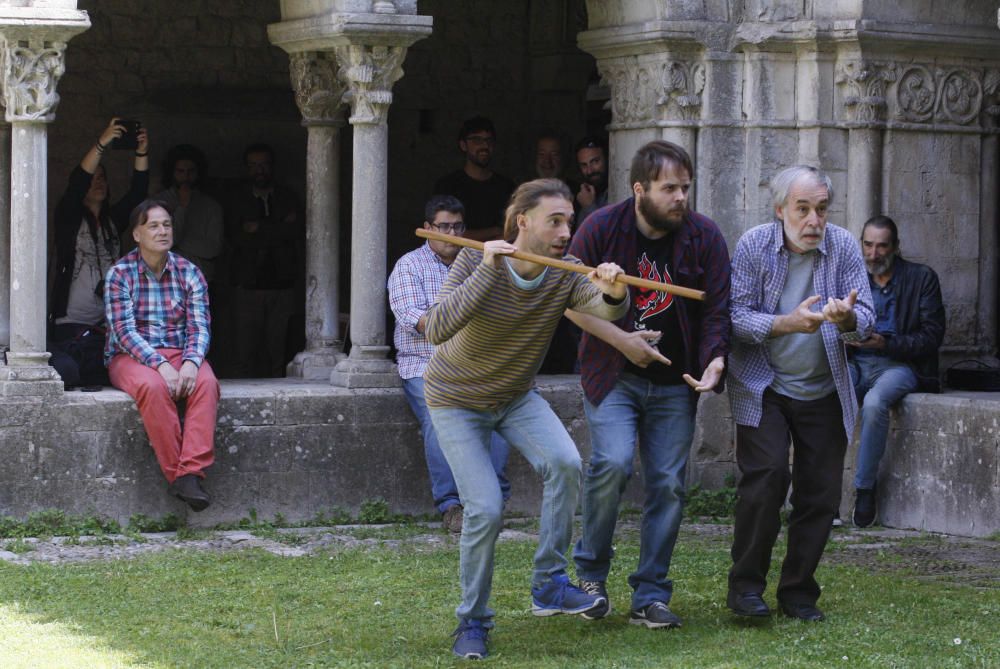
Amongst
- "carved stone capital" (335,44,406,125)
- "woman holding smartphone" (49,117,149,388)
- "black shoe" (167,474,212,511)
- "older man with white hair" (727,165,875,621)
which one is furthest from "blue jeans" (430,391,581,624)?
"woman holding smartphone" (49,117,149,388)

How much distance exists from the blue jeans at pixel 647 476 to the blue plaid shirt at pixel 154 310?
288 centimetres

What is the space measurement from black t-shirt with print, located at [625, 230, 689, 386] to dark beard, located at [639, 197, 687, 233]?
66 millimetres

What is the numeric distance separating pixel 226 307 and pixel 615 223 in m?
6.07

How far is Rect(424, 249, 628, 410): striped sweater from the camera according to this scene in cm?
618

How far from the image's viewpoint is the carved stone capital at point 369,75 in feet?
30.9

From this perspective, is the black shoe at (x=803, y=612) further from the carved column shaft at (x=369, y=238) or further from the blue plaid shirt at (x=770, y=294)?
the carved column shaft at (x=369, y=238)

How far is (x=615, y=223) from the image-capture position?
22.1ft

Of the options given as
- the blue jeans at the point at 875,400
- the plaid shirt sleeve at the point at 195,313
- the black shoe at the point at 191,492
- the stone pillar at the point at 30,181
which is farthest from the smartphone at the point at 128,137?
the blue jeans at the point at 875,400

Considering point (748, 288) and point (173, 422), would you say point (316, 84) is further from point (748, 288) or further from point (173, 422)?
point (748, 288)

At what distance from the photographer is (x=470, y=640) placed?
20.5 feet

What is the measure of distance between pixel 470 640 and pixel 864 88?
4.82 meters

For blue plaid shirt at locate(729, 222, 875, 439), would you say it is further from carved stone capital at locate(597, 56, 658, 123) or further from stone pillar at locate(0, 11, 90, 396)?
stone pillar at locate(0, 11, 90, 396)

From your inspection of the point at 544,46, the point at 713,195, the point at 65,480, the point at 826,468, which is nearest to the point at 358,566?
the point at 65,480

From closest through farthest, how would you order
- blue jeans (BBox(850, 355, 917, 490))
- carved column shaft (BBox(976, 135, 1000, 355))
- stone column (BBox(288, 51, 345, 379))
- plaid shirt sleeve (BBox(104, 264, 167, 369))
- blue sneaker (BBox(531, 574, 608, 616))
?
blue sneaker (BBox(531, 574, 608, 616)) → plaid shirt sleeve (BBox(104, 264, 167, 369)) → blue jeans (BBox(850, 355, 917, 490)) → stone column (BBox(288, 51, 345, 379)) → carved column shaft (BBox(976, 135, 1000, 355))
